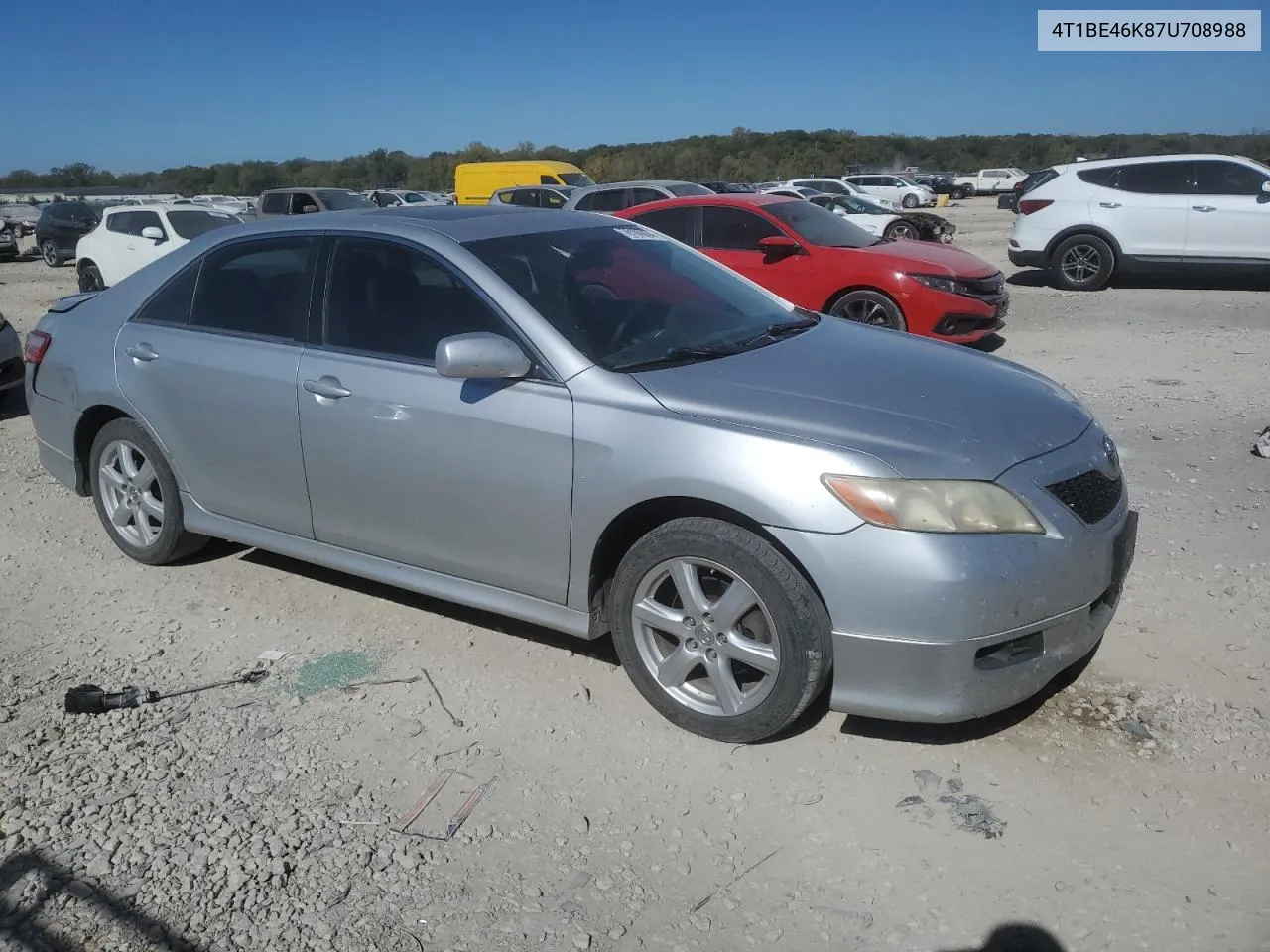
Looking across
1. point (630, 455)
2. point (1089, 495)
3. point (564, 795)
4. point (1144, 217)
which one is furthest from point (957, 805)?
point (1144, 217)

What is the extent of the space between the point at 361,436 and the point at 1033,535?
2362 mm

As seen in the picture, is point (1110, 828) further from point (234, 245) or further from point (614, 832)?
point (234, 245)

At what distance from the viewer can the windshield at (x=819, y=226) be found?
10367 millimetres

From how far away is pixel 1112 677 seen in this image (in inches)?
148

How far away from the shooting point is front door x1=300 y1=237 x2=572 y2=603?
11.8ft

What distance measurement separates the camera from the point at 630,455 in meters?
3.37

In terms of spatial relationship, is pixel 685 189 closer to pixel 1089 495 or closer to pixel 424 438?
pixel 424 438

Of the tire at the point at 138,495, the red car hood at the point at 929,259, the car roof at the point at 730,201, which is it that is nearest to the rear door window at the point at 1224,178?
the red car hood at the point at 929,259

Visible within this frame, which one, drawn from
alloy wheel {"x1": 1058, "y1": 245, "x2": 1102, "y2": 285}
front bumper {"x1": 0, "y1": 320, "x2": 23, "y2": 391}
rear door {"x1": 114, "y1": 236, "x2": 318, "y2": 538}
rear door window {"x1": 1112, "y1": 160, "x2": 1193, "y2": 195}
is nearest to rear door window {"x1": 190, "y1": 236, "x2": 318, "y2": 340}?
rear door {"x1": 114, "y1": 236, "x2": 318, "y2": 538}

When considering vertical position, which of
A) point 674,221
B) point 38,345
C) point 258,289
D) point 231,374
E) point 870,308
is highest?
point 674,221

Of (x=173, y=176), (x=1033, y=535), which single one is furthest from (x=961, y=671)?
(x=173, y=176)

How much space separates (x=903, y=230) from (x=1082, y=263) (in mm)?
7686

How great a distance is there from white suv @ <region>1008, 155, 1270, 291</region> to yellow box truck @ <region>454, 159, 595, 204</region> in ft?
52.4

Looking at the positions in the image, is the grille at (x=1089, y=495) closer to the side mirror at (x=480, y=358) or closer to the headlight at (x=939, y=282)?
the side mirror at (x=480, y=358)
